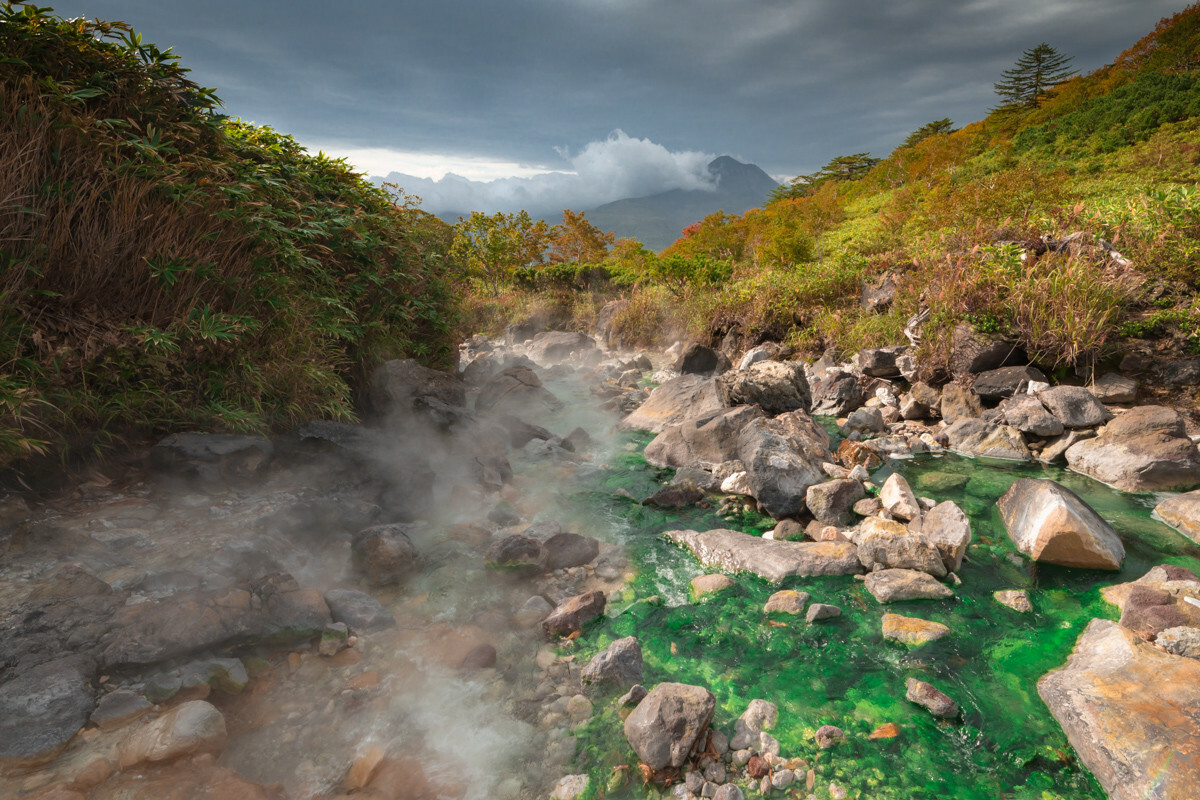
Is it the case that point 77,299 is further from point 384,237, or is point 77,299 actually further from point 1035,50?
point 1035,50

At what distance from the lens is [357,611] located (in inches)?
151

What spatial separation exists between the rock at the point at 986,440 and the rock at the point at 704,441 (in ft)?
8.85

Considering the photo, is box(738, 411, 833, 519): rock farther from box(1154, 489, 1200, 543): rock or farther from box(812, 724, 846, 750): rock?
box(1154, 489, 1200, 543): rock

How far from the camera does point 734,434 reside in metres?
7.33

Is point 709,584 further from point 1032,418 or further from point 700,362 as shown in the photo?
point 700,362

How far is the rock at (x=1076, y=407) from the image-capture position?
645 centimetres

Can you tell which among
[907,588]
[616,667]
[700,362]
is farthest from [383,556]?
[700,362]

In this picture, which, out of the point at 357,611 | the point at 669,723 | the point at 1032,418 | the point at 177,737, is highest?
the point at 1032,418

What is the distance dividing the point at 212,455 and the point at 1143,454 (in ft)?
31.2

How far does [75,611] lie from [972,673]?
220 inches

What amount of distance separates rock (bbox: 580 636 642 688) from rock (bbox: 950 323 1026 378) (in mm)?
7345

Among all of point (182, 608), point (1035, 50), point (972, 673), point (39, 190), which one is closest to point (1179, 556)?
point (972, 673)

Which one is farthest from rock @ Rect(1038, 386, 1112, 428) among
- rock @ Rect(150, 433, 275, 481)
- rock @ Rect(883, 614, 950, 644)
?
rock @ Rect(150, 433, 275, 481)

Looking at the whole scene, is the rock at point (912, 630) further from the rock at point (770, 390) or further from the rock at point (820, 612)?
the rock at point (770, 390)
